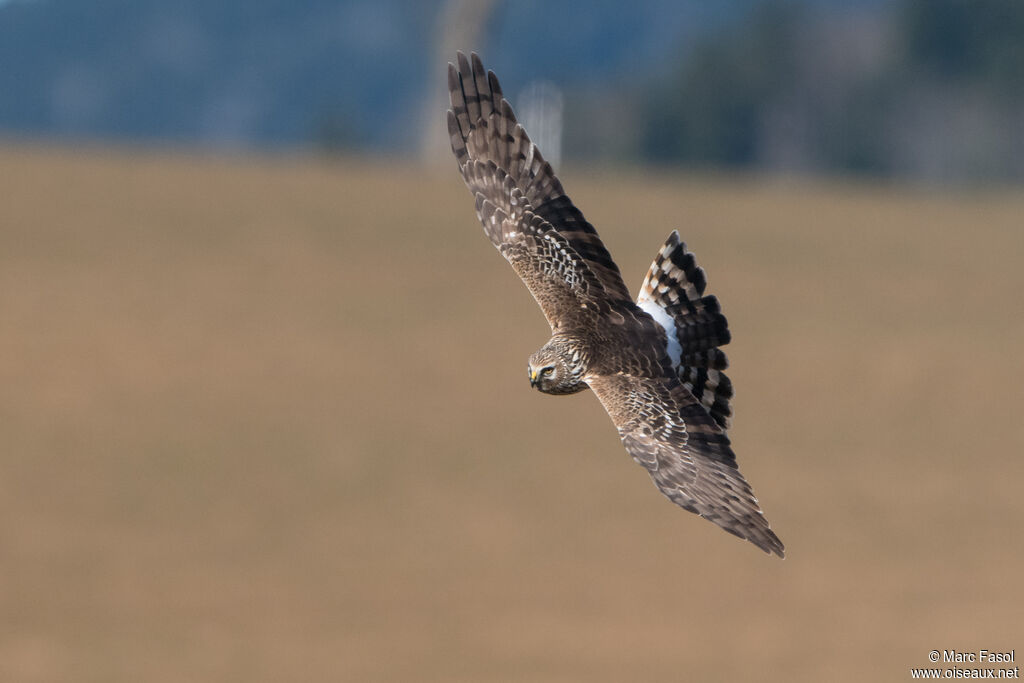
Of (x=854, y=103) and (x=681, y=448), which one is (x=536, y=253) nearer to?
(x=681, y=448)

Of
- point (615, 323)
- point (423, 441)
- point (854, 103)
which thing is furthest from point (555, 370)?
point (854, 103)

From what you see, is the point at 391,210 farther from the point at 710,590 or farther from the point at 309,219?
the point at 710,590

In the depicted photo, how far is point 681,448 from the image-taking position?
12.0 ft

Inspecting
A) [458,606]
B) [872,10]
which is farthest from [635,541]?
[872,10]

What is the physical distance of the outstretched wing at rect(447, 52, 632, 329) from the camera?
4.45 metres

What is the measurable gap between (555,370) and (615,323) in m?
0.19

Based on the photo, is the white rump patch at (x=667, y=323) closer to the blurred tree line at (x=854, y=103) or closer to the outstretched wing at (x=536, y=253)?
the outstretched wing at (x=536, y=253)

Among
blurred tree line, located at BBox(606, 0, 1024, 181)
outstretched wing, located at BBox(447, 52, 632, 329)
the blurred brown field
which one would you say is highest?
blurred tree line, located at BBox(606, 0, 1024, 181)

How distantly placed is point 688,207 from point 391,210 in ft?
35.3

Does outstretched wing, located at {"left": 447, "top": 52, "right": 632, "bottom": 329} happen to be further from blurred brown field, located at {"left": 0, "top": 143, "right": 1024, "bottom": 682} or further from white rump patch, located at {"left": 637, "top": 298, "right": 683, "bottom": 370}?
blurred brown field, located at {"left": 0, "top": 143, "right": 1024, "bottom": 682}

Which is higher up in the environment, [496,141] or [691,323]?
[496,141]

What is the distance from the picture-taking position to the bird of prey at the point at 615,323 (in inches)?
136

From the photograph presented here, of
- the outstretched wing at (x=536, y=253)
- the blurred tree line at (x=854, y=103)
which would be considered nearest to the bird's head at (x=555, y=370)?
the outstretched wing at (x=536, y=253)

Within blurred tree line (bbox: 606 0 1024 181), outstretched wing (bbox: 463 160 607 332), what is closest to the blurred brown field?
outstretched wing (bbox: 463 160 607 332)
